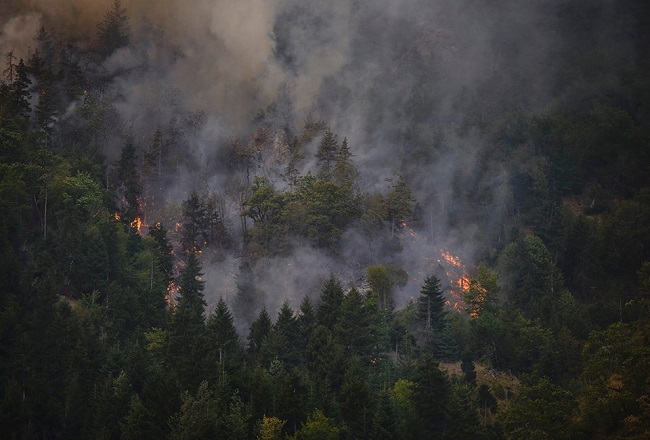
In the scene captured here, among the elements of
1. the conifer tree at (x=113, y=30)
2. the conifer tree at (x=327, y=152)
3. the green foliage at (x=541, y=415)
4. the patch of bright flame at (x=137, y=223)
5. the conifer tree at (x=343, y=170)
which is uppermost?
the conifer tree at (x=113, y=30)

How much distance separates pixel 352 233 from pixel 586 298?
3106 centimetres

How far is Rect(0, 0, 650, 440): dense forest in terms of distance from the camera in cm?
7056

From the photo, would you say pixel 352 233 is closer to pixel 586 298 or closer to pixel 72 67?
pixel 586 298

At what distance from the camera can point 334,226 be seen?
10362cm

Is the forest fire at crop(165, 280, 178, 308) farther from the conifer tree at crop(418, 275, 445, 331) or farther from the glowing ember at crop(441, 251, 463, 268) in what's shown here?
the glowing ember at crop(441, 251, 463, 268)

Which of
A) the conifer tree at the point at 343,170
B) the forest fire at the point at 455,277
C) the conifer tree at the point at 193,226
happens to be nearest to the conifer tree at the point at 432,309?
the forest fire at the point at 455,277

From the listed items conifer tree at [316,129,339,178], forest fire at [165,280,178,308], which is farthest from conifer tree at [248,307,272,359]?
conifer tree at [316,129,339,178]

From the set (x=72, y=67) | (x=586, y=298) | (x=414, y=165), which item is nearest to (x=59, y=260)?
(x=72, y=67)

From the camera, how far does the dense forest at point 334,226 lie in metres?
70.6

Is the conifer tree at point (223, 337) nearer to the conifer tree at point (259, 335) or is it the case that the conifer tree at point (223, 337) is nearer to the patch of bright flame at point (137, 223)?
the conifer tree at point (259, 335)

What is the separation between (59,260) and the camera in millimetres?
88500

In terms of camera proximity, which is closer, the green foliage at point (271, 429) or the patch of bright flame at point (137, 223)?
the green foliage at point (271, 429)

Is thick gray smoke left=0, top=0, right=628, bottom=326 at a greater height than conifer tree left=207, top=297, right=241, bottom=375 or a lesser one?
greater

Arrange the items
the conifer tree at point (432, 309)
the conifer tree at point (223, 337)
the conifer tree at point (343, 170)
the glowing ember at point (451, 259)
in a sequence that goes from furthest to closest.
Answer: the conifer tree at point (343, 170) < the glowing ember at point (451, 259) < the conifer tree at point (432, 309) < the conifer tree at point (223, 337)
